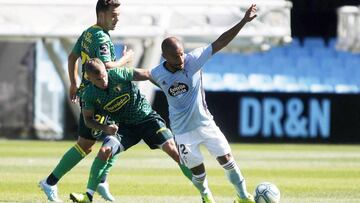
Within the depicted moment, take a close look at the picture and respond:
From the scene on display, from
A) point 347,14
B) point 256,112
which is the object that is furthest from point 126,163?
point 347,14

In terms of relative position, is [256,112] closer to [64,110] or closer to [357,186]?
[64,110]

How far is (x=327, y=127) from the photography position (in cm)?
2689

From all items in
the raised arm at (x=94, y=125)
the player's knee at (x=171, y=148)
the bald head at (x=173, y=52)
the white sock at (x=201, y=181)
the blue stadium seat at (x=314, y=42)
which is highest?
the bald head at (x=173, y=52)

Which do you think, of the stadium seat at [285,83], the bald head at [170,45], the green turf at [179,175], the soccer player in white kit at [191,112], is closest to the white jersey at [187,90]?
the soccer player in white kit at [191,112]

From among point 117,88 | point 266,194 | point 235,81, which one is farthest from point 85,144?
point 235,81

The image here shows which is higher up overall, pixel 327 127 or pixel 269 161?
pixel 269 161

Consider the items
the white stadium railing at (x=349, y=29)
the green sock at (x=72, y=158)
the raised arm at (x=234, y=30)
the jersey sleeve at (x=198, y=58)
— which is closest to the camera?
the raised arm at (x=234, y=30)

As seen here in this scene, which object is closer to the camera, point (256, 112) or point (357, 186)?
point (357, 186)

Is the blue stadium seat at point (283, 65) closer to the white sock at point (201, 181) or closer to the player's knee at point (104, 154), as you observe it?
the player's knee at point (104, 154)

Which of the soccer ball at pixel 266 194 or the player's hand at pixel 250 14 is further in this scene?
the soccer ball at pixel 266 194

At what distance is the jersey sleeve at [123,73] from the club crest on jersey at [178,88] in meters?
0.50

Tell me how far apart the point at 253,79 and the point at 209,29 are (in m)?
5.24

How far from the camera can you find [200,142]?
9008mm

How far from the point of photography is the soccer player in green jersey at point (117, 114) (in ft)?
30.2
